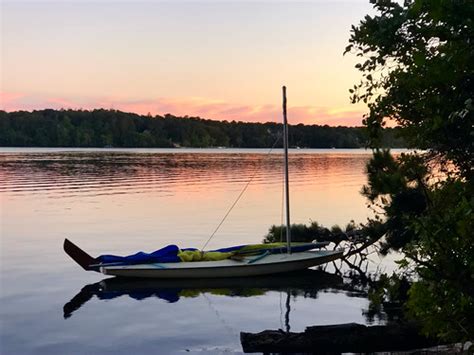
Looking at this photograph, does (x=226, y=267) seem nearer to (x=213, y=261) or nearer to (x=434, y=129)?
(x=213, y=261)

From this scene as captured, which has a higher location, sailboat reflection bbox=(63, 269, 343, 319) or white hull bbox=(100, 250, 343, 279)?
white hull bbox=(100, 250, 343, 279)

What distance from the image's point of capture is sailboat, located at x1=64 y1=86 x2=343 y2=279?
22.8m

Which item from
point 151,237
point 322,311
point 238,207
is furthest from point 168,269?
point 238,207

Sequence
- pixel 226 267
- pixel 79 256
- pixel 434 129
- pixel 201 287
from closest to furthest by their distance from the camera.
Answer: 1. pixel 434 129
2. pixel 201 287
3. pixel 226 267
4. pixel 79 256

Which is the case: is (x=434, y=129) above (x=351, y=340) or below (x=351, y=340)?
above

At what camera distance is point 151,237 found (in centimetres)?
3569

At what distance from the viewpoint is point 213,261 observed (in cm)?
2344

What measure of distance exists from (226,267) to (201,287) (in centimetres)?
140

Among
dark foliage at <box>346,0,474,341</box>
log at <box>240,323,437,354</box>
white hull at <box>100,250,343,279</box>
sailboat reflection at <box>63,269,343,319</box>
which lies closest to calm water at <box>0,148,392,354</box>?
sailboat reflection at <box>63,269,343,319</box>

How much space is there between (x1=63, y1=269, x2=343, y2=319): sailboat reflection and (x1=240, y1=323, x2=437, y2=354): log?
26.7 ft

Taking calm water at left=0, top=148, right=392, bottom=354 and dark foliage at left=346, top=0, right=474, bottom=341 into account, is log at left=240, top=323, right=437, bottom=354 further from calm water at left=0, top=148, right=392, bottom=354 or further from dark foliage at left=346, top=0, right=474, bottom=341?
dark foliage at left=346, top=0, right=474, bottom=341

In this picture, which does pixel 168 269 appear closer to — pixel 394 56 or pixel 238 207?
pixel 394 56

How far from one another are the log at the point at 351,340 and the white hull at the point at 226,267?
987 centimetres

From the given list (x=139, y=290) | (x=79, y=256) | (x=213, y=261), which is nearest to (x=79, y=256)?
(x=79, y=256)
